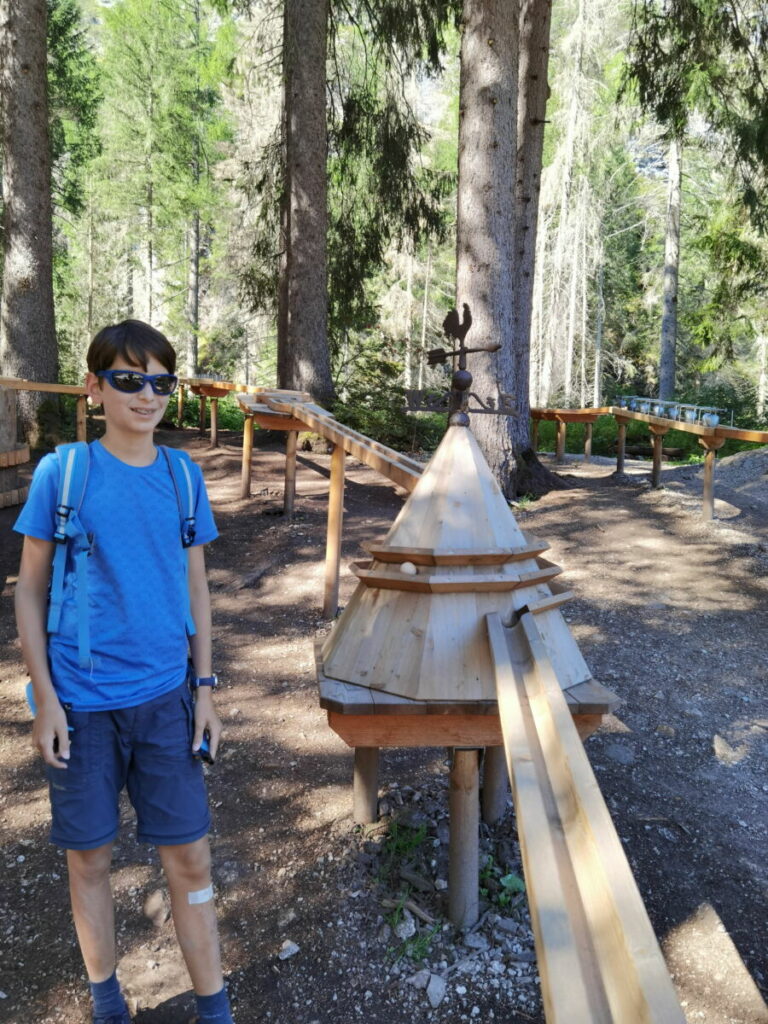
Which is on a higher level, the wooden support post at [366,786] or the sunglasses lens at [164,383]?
the sunglasses lens at [164,383]

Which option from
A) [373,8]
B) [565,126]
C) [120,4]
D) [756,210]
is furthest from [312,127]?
[565,126]

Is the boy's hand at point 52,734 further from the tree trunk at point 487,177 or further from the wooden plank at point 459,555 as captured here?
the tree trunk at point 487,177

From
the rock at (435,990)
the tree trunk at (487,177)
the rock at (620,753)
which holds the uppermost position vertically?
the tree trunk at (487,177)

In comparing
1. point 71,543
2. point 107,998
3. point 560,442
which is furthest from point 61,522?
point 560,442

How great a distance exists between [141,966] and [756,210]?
10464mm

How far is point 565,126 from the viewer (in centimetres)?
2642

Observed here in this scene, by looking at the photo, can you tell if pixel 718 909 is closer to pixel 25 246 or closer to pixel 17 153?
pixel 25 246

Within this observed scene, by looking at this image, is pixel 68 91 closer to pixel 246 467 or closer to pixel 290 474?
pixel 246 467

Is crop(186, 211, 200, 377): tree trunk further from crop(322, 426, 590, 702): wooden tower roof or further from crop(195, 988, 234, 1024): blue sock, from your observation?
crop(195, 988, 234, 1024): blue sock

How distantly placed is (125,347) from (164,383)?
5.0 inches

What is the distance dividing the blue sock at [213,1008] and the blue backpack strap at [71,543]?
95 cm

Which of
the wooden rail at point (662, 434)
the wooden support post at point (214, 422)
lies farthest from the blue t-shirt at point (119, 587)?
the wooden support post at point (214, 422)

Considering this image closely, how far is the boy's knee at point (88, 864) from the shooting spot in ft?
6.20

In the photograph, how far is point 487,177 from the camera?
7.22 metres
